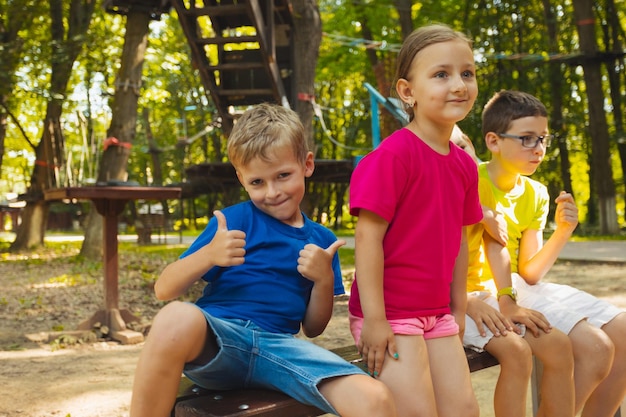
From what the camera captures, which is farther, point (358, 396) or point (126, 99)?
point (126, 99)

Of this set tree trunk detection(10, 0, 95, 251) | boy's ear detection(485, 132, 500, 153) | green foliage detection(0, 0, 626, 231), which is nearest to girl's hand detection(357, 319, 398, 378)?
boy's ear detection(485, 132, 500, 153)

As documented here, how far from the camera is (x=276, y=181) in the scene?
6.53ft

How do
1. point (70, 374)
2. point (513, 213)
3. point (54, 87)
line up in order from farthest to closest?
point (54, 87) → point (70, 374) → point (513, 213)

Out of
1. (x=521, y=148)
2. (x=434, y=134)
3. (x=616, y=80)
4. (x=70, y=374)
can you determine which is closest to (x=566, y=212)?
(x=521, y=148)

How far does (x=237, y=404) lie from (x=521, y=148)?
5.45 feet

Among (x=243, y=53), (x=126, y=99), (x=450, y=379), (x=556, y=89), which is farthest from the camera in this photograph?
(x=556, y=89)

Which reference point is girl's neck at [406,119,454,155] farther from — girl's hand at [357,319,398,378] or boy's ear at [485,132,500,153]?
boy's ear at [485,132,500,153]

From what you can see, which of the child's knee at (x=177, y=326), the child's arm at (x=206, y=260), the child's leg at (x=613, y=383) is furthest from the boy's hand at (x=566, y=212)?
the child's knee at (x=177, y=326)

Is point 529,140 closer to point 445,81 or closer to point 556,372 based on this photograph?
point 445,81

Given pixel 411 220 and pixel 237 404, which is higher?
pixel 411 220

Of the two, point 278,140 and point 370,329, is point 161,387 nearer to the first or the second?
point 370,329

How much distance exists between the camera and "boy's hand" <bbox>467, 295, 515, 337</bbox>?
2373 millimetres

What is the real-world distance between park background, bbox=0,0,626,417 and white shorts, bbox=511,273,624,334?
2.93ft

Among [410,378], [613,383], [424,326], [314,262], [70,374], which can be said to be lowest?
[70,374]
